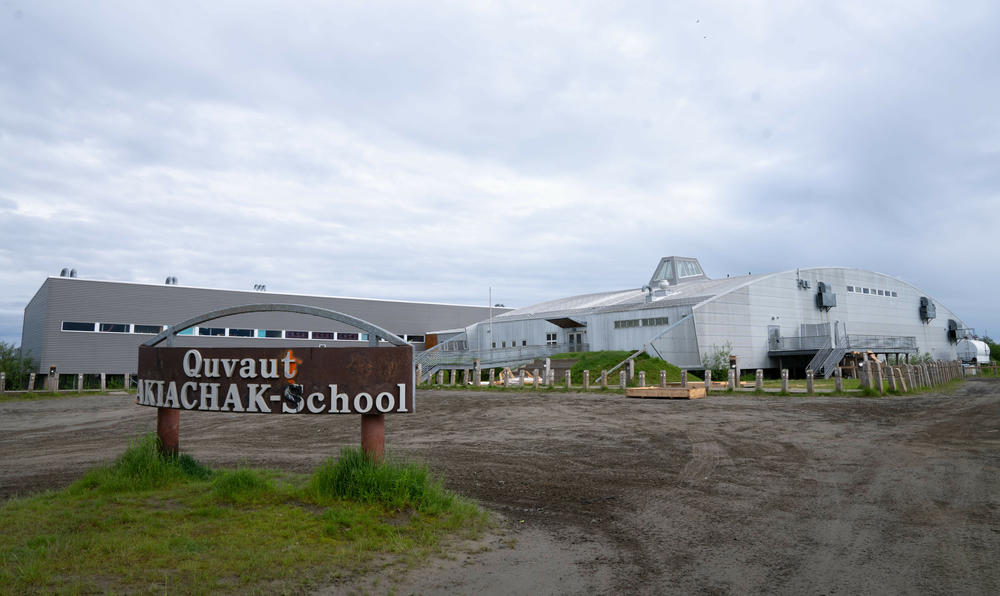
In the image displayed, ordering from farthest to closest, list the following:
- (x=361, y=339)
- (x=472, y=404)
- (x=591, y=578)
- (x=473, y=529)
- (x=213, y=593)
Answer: (x=361, y=339) < (x=472, y=404) < (x=473, y=529) < (x=591, y=578) < (x=213, y=593)

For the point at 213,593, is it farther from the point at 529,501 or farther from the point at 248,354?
the point at 529,501

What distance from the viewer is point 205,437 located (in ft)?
50.9

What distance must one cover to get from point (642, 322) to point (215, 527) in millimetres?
42634

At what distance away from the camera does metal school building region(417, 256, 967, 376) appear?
142 ft

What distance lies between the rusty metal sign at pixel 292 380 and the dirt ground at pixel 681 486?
2019mm

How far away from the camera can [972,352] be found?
223 ft

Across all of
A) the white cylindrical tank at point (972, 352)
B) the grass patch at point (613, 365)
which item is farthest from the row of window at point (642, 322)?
the white cylindrical tank at point (972, 352)

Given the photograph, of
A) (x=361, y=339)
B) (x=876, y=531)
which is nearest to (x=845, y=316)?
(x=361, y=339)

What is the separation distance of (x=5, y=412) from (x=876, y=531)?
30946 millimetres

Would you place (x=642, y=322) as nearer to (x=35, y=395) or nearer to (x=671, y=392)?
(x=671, y=392)

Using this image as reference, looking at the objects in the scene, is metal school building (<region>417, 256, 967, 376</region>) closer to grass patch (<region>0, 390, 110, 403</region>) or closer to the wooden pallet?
the wooden pallet

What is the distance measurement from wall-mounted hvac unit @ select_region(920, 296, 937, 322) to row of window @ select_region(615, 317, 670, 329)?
32864 millimetres

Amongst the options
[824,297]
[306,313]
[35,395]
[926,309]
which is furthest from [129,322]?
[926,309]

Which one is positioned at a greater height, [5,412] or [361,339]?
[361,339]
